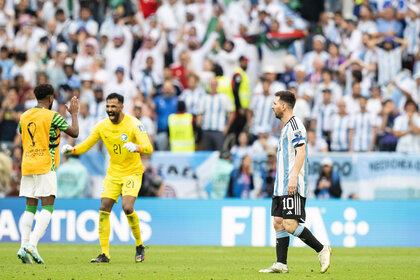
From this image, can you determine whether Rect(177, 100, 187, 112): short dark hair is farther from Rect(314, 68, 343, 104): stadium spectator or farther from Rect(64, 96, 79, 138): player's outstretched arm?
Rect(64, 96, 79, 138): player's outstretched arm

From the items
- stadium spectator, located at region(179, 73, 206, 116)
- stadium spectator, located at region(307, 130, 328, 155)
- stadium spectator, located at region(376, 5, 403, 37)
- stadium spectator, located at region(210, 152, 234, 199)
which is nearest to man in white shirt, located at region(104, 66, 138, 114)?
stadium spectator, located at region(179, 73, 206, 116)

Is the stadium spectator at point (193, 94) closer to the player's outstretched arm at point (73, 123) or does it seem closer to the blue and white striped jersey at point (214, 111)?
the blue and white striped jersey at point (214, 111)

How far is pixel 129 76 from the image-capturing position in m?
23.4

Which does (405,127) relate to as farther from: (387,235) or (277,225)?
(277,225)

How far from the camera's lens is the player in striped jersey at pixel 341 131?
65.7 feet

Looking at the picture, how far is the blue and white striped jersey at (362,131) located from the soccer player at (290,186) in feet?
29.5

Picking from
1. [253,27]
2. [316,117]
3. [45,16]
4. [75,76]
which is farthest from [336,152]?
[45,16]

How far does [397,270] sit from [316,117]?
354 inches

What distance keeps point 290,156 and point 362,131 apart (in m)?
9.22

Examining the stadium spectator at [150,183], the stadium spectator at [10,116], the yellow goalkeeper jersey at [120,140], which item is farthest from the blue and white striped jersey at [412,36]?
the yellow goalkeeper jersey at [120,140]

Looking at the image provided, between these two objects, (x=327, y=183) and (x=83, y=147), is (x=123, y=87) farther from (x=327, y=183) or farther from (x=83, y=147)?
(x=83, y=147)

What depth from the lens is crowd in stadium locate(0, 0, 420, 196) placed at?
66.7 ft

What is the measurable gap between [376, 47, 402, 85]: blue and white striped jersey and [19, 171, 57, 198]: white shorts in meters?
11.4

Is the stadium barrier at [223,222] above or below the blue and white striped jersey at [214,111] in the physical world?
below
